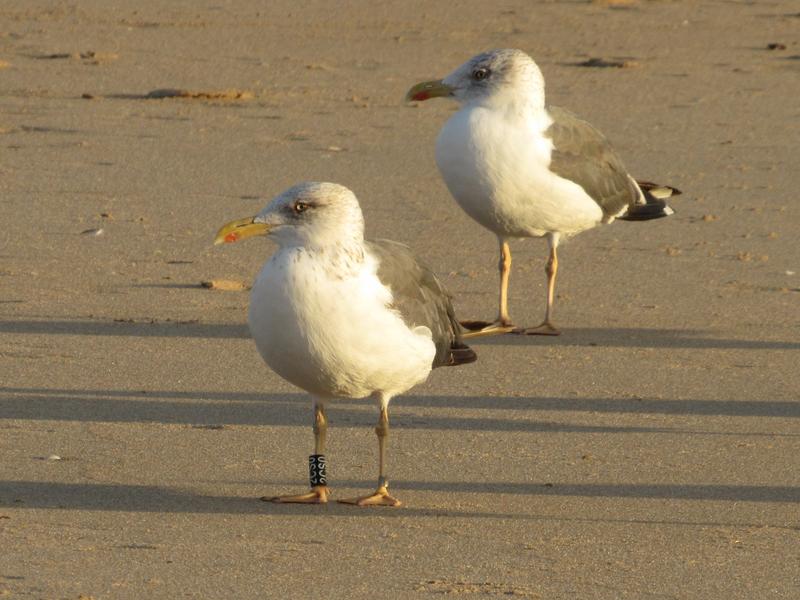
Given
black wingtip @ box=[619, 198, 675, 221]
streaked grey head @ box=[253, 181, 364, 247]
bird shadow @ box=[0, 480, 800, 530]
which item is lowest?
bird shadow @ box=[0, 480, 800, 530]

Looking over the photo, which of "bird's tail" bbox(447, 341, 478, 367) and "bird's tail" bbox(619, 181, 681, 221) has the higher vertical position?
"bird's tail" bbox(619, 181, 681, 221)

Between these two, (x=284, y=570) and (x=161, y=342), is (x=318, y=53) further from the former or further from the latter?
(x=284, y=570)

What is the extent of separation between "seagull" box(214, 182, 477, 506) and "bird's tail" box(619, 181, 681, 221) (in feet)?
12.2

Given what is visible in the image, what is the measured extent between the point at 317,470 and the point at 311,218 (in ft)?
2.89

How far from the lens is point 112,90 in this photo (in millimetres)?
15258

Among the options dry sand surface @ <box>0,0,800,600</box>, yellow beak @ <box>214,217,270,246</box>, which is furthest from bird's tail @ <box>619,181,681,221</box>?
yellow beak @ <box>214,217,270,246</box>

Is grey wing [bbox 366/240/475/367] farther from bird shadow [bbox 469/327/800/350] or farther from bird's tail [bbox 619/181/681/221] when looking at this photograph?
bird's tail [bbox 619/181/681/221]

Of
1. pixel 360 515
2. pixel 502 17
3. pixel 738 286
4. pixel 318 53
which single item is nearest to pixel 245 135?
pixel 318 53

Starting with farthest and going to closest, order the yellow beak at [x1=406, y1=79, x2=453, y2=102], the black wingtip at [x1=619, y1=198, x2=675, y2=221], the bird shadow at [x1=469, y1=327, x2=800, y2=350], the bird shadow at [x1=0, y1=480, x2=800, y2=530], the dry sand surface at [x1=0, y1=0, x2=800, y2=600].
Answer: the black wingtip at [x1=619, y1=198, x2=675, y2=221]
the yellow beak at [x1=406, y1=79, x2=453, y2=102]
the bird shadow at [x1=469, y1=327, x2=800, y2=350]
the bird shadow at [x1=0, y1=480, x2=800, y2=530]
the dry sand surface at [x1=0, y1=0, x2=800, y2=600]

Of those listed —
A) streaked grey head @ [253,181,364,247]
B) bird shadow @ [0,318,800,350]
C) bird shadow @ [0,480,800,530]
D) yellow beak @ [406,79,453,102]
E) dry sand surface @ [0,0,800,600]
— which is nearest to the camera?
dry sand surface @ [0,0,800,600]

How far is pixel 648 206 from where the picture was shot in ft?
33.0

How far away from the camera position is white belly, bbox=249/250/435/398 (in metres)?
5.91

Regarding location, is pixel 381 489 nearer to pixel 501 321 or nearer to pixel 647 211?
pixel 501 321

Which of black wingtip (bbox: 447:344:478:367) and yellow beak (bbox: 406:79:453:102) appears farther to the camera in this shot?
yellow beak (bbox: 406:79:453:102)
